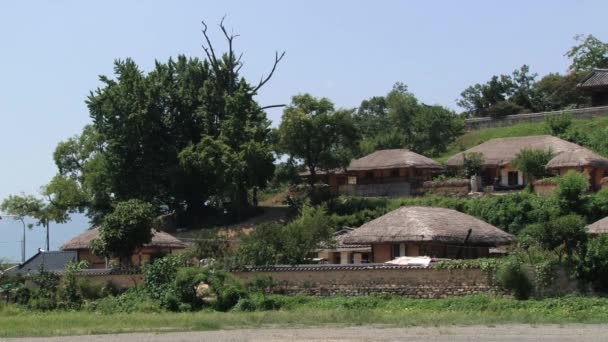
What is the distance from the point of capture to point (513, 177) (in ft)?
192

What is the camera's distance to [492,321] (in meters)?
31.2

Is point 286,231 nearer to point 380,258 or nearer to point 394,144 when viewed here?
point 380,258

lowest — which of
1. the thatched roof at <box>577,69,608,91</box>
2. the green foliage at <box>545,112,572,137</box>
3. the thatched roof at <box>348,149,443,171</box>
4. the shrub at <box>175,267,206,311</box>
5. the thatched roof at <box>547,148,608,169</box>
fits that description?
the shrub at <box>175,267,206,311</box>

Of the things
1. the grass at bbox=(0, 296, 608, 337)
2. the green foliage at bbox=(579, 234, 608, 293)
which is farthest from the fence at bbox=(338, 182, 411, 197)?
the green foliage at bbox=(579, 234, 608, 293)

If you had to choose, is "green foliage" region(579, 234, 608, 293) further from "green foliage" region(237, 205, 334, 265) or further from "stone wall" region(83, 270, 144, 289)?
"stone wall" region(83, 270, 144, 289)

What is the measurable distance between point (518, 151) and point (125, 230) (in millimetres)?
23977

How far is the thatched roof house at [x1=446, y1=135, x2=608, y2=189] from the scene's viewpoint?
52938mm

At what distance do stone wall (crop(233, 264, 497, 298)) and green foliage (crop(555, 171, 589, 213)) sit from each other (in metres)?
13.7

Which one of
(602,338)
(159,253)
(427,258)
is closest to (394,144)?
(159,253)

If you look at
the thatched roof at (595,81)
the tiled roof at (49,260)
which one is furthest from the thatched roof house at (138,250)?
the thatched roof at (595,81)

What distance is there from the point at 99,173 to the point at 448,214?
83.4 feet

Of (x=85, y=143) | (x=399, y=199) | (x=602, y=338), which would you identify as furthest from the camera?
(x=85, y=143)

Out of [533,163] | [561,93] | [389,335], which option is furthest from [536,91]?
[389,335]

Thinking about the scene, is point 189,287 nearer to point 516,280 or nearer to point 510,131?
point 516,280
